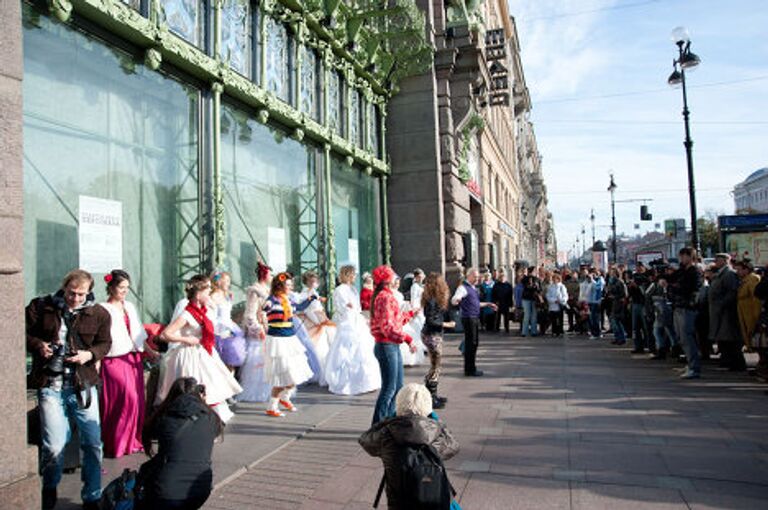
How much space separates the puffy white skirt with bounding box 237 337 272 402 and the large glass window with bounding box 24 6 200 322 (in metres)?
1.28

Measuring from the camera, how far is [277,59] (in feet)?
34.1

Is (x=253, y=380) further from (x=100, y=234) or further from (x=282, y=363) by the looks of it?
(x=100, y=234)

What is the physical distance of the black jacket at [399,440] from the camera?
291cm

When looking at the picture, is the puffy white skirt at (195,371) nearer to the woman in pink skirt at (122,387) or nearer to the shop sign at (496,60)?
the woman in pink skirt at (122,387)

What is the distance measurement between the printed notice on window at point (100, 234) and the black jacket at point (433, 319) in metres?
3.91

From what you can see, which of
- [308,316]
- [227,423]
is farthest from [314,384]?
[227,423]

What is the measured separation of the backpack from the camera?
3.20 meters

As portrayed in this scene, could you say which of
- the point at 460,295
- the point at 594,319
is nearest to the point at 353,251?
the point at 460,295

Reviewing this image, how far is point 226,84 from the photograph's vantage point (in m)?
8.59

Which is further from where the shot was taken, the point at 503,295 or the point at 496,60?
the point at 496,60

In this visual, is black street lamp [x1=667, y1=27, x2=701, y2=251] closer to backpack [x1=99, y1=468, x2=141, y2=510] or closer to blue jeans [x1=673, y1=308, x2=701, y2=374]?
blue jeans [x1=673, y1=308, x2=701, y2=374]

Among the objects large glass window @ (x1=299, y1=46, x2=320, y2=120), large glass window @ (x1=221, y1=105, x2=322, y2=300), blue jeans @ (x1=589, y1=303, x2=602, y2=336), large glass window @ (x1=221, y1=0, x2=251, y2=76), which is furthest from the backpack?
blue jeans @ (x1=589, y1=303, x2=602, y2=336)

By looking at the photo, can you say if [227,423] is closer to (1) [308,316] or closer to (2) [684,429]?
(1) [308,316]

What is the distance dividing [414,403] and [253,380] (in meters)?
5.09
